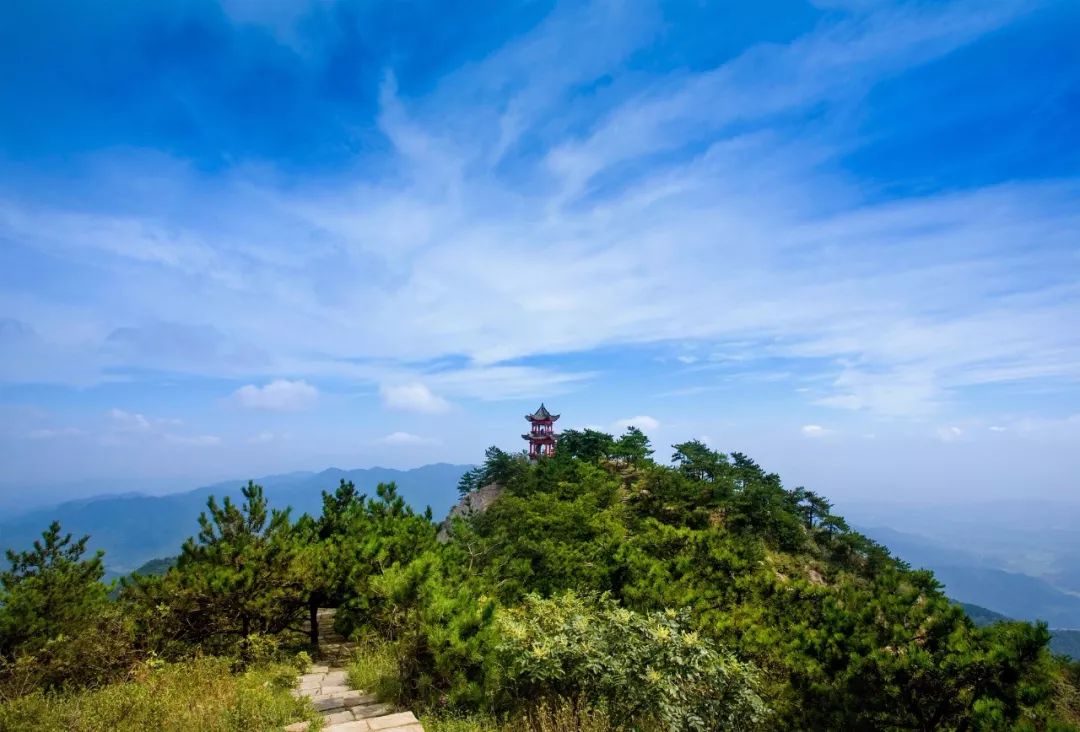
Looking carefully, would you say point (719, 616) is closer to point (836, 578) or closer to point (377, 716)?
point (377, 716)

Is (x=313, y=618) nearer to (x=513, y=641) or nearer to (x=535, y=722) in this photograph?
(x=513, y=641)

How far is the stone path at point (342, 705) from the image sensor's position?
5.23 metres

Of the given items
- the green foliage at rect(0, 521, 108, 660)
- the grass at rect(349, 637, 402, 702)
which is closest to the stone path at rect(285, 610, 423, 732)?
the grass at rect(349, 637, 402, 702)

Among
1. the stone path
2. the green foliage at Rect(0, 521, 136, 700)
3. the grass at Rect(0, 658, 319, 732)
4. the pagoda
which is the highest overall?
the pagoda

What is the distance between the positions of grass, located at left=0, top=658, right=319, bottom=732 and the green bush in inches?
86.2

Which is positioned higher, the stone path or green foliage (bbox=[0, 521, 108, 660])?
green foliage (bbox=[0, 521, 108, 660])

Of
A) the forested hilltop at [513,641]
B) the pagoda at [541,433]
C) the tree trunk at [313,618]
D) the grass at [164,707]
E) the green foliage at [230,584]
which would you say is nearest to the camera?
the grass at [164,707]

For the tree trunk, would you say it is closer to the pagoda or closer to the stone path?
the stone path

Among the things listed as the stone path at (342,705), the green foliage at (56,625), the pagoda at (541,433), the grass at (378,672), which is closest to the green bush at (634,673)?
the stone path at (342,705)

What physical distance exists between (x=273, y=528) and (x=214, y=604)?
4.76 ft

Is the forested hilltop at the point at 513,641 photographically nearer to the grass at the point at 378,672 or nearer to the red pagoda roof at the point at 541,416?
the grass at the point at 378,672

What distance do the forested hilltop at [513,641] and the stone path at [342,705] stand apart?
25 centimetres

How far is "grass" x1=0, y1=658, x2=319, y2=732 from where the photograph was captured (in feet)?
15.1

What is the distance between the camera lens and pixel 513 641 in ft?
18.6
